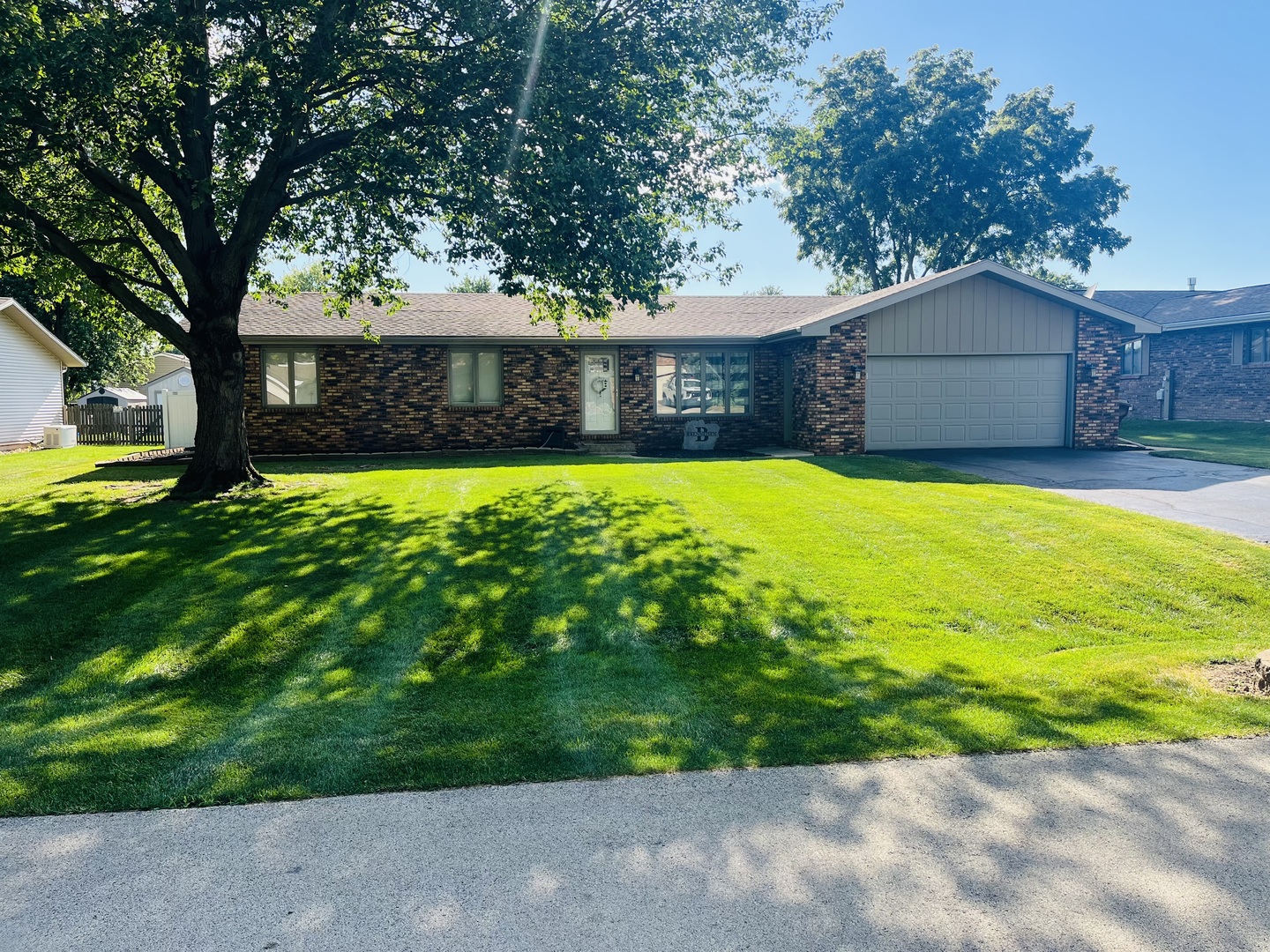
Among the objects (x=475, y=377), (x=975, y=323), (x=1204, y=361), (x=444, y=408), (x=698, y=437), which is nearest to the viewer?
(x=975, y=323)

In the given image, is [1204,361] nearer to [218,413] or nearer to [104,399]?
[218,413]

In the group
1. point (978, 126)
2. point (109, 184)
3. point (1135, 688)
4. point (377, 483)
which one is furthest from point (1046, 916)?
point (978, 126)

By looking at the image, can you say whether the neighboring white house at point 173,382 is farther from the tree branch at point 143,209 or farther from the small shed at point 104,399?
the tree branch at point 143,209

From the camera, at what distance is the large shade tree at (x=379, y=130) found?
30.9 feet

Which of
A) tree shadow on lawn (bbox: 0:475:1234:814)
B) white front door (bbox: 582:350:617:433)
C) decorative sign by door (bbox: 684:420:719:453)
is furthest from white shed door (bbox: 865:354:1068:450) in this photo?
tree shadow on lawn (bbox: 0:475:1234:814)

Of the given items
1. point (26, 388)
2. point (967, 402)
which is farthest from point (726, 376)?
point (26, 388)

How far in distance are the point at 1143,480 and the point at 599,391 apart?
11076 millimetres

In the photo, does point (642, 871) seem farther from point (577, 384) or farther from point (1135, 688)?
point (577, 384)

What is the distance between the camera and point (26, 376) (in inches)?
964

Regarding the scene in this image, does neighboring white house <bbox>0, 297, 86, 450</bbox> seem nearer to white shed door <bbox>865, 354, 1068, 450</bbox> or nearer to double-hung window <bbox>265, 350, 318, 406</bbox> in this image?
double-hung window <bbox>265, 350, 318, 406</bbox>

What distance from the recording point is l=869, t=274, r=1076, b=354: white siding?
57.7ft

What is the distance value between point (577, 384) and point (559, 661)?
13.9 metres

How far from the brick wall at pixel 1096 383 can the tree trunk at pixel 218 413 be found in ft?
55.2

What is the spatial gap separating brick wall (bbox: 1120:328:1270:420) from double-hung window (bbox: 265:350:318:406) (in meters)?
25.6
